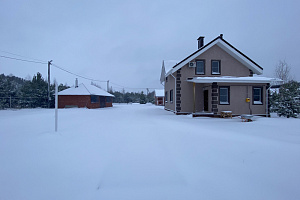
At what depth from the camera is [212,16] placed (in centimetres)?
2797

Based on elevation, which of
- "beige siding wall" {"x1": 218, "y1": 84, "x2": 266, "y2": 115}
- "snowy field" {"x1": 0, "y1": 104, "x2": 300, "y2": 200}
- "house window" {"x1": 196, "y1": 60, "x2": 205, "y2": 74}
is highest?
"house window" {"x1": 196, "y1": 60, "x2": 205, "y2": 74}

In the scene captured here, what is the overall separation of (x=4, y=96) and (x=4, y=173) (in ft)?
90.5

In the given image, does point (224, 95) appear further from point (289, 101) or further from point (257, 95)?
point (289, 101)

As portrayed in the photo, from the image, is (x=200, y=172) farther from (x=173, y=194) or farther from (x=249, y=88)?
(x=249, y=88)

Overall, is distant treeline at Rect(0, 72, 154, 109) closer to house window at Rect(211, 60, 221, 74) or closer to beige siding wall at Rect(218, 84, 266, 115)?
house window at Rect(211, 60, 221, 74)

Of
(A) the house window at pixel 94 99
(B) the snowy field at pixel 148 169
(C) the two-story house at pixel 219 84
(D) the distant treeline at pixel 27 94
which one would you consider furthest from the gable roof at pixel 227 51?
(D) the distant treeline at pixel 27 94

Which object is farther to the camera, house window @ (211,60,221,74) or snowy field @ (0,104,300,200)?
house window @ (211,60,221,74)

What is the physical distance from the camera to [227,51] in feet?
49.3

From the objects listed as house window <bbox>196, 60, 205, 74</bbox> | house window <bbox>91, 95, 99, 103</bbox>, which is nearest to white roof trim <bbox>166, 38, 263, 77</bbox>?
house window <bbox>196, 60, 205, 74</bbox>

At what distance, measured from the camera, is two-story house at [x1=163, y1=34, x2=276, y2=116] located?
44.4 ft

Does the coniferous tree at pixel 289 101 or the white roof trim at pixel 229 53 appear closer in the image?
the coniferous tree at pixel 289 101

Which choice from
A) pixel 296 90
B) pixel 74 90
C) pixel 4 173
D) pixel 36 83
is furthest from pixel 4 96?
pixel 296 90

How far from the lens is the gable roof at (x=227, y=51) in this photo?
14.2 m

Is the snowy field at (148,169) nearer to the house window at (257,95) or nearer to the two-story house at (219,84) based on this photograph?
the two-story house at (219,84)
